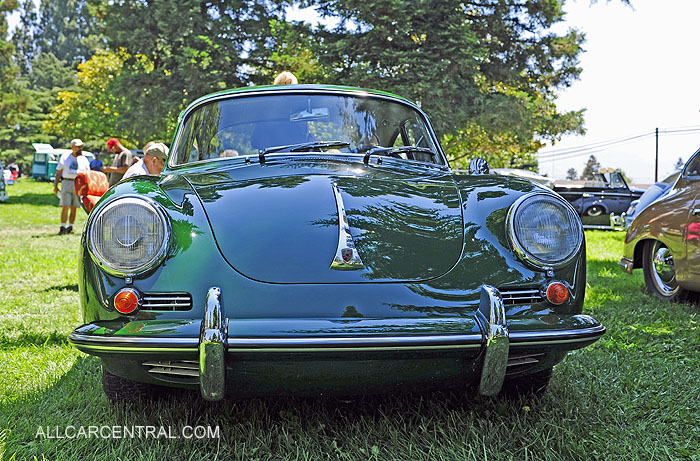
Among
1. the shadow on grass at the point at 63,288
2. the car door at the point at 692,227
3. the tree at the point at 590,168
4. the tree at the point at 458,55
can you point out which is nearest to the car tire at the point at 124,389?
the shadow on grass at the point at 63,288

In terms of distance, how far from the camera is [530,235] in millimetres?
2320

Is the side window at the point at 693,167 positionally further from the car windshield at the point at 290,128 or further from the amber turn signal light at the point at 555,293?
the amber turn signal light at the point at 555,293

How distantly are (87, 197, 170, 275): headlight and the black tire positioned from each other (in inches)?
61.4

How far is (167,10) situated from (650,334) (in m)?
16.4

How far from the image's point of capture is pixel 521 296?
2244 mm

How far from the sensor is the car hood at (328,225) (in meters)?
2.14

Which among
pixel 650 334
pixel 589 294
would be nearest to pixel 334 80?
pixel 589 294

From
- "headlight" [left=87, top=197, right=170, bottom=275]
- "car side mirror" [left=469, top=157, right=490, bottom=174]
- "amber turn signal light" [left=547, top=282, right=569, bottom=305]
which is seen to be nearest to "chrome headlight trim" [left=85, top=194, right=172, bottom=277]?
"headlight" [left=87, top=197, right=170, bottom=275]

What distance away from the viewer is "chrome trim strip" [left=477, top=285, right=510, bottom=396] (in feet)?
6.56

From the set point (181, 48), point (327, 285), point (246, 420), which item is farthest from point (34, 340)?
point (181, 48)

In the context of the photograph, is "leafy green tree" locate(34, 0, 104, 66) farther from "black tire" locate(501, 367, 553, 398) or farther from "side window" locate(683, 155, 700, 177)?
"black tire" locate(501, 367, 553, 398)

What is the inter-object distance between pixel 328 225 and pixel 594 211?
1286cm

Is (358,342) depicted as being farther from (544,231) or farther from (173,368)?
(544,231)

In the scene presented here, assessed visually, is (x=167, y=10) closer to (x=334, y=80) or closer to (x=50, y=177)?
(x=334, y=80)
